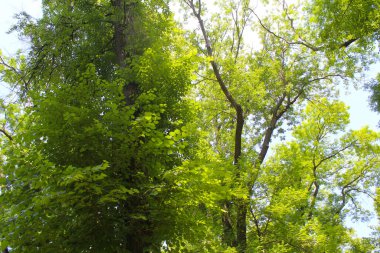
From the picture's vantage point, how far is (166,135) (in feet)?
17.8

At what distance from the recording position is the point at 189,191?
5.03 metres

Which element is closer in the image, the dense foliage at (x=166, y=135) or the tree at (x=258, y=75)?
the dense foliage at (x=166, y=135)

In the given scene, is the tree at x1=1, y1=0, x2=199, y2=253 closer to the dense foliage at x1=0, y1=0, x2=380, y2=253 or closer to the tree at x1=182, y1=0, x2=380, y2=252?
the dense foliage at x1=0, y1=0, x2=380, y2=253

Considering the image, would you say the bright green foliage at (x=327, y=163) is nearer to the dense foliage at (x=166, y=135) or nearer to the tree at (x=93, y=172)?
the dense foliage at (x=166, y=135)

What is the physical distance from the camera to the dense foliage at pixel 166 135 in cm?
468

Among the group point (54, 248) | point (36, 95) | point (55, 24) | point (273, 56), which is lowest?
point (54, 248)

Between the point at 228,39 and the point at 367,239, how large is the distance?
12.2m

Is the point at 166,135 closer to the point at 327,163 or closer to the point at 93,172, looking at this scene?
the point at 93,172

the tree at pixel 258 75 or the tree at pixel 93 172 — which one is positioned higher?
the tree at pixel 258 75

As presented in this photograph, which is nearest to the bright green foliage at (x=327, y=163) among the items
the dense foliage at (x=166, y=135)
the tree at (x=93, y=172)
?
the dense foliage at (x=166, y=135)

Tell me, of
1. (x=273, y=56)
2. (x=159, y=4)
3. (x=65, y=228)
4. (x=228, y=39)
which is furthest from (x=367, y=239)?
(x=65, y=228)

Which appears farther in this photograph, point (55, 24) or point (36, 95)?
point (55, 24)

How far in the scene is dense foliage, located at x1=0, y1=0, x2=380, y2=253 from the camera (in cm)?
468

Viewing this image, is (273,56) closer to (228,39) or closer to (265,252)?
(228,39)
